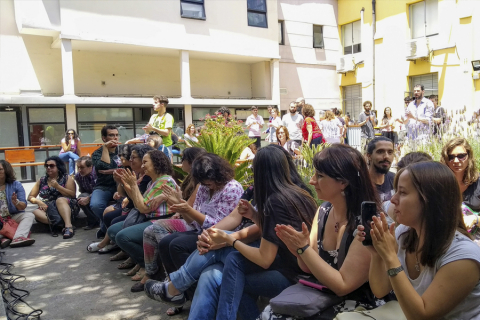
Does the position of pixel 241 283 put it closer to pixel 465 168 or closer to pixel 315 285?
pixel 315 285

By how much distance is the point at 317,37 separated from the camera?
21.2 m

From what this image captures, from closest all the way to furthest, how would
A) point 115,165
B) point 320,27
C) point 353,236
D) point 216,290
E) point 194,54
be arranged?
point 353,236, point 216,290, point 115,165, point 194,54, point 320,27

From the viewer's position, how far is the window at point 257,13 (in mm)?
17906

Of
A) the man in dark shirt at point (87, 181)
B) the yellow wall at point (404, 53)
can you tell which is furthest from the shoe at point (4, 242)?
the yellow wall at point (404, 53)

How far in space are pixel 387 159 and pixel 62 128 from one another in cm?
1385

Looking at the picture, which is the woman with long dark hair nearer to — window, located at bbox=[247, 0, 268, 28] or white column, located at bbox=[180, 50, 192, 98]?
white column, located at bbox=[180, 50, 192, 98]

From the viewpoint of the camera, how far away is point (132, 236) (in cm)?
454


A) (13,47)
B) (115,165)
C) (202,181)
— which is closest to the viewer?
(202,181)

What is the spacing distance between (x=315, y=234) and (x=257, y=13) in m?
16.8

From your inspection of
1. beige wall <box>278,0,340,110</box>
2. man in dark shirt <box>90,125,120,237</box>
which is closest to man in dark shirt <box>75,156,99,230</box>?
man in dark shirt <box>90,125,120,237</box>

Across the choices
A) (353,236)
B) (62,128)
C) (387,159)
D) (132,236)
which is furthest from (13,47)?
(353,236)

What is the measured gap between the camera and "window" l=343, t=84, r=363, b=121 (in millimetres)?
20875

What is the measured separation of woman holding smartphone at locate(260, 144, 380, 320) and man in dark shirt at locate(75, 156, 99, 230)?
5.24 meters

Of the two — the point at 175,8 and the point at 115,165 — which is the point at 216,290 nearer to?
the point at 115,165
